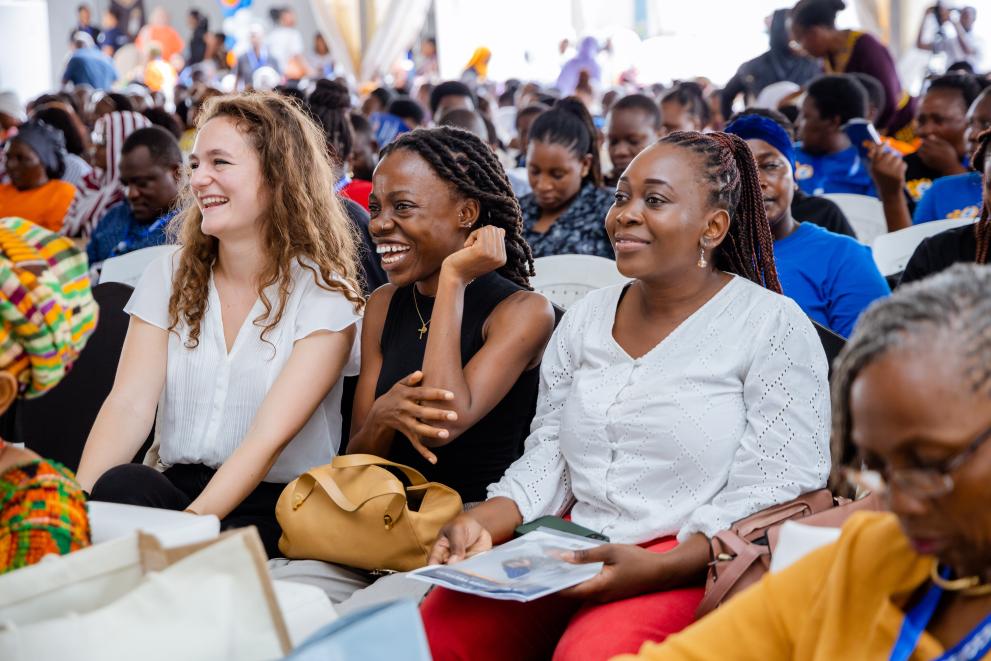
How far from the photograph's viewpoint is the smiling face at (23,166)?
6.50 m

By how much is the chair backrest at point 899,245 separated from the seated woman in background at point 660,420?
1.44 m

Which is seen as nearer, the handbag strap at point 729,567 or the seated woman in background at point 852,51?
the handbag strap at point 729,567

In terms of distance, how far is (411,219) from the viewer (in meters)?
2.64

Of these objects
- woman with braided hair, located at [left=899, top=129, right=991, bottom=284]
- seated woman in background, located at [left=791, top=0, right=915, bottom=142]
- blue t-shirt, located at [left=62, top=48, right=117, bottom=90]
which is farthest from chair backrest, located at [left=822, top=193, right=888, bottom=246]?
blue t-shirt, located at [left=62, top=48, right=117, bottom=90]

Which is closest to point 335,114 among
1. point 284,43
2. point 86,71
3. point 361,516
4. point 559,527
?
point 361,516

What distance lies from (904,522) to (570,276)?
2391 millimetres

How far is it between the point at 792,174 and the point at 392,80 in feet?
38.3

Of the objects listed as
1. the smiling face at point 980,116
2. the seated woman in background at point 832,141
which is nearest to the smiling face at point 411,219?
the smiling face at point 980,116

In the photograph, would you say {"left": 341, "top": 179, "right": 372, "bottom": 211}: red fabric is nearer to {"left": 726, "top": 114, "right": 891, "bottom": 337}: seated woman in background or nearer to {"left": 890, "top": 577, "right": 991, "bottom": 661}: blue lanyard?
{"left": 726, "top": 114, "right": 891, "bottom": 337}: seated woman in background

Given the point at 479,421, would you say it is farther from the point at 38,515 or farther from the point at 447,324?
the point at 38,515

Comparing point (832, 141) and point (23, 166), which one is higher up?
point (832, 141)

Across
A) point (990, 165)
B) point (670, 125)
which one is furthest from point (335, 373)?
point (670, 125)

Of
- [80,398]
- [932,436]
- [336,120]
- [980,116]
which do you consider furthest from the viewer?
[336,120]

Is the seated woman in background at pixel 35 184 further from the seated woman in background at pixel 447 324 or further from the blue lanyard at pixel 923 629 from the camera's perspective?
the blue lanyard at pixel 923 629
